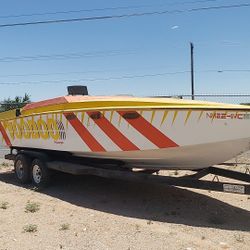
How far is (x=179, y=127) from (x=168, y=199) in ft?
5.26

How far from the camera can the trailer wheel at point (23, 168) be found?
10.1m

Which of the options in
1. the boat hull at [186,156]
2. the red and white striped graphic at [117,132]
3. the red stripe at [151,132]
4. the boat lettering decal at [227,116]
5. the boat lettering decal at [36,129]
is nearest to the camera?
the boat lettering decal at [227,116]

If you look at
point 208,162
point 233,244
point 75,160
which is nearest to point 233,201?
point 208,162

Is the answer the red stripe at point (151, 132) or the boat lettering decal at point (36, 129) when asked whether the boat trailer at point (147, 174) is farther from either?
the red stripe at point (151, 132)

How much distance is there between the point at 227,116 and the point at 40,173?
4.30 meters

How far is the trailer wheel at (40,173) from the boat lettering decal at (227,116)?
379cm

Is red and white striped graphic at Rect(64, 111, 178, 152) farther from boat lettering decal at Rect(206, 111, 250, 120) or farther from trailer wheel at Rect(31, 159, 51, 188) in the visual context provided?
trailer wheel at Rect(31, 159, 51, 188)

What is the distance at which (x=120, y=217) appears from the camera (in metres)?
7.22

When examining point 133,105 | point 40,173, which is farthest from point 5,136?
point 133,105

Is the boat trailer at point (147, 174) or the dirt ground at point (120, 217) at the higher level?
the boat trailer at point (147, 174)

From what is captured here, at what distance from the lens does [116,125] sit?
8.02 metres

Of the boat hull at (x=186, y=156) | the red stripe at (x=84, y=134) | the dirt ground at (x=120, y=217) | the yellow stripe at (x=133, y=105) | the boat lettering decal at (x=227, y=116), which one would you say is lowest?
the dirt ground at (x=120, y=217)

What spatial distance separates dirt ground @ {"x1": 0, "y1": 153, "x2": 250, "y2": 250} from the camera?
5.93 m

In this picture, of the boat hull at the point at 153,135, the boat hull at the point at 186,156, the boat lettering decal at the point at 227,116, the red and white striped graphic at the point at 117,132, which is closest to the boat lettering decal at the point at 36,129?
the boat hull at the point at 153,135
